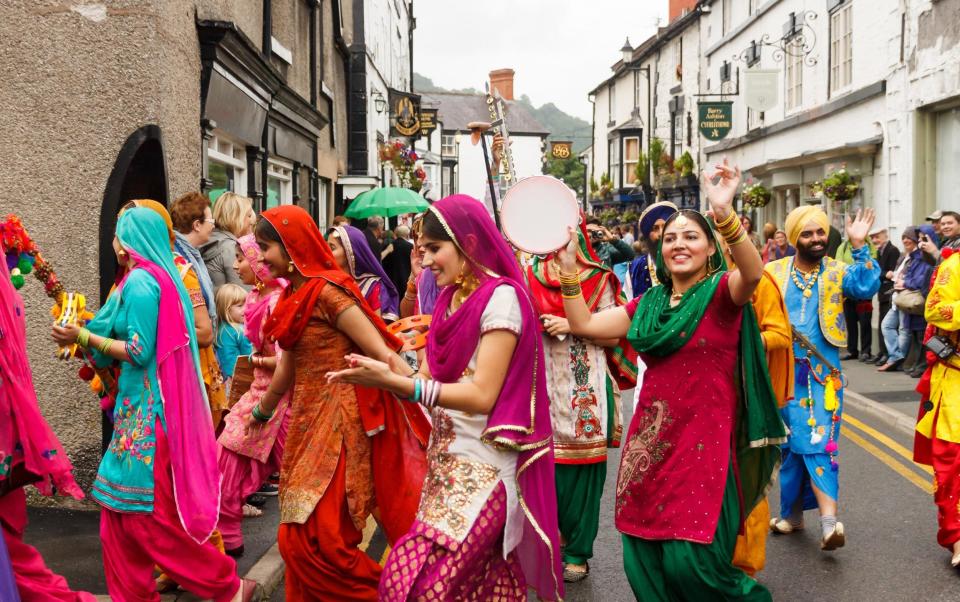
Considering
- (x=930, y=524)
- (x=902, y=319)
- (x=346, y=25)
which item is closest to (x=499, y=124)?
(x=930, y=524)

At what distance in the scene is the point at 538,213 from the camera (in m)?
4.34

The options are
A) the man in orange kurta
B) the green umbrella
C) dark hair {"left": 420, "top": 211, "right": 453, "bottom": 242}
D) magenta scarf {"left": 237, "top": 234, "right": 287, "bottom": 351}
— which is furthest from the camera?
the green umbrella

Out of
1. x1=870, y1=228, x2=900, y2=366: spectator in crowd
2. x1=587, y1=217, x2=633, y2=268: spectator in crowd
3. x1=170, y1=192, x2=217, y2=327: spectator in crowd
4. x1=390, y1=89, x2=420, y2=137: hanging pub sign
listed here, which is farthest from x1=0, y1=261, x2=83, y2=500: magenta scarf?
x1=390, y1=89, x2=420, y2=137: hanging pub sign

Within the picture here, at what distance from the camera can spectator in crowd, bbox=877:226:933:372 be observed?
40.9ft

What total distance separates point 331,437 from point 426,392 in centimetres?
109

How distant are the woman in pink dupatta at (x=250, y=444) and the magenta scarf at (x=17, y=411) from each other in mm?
1734

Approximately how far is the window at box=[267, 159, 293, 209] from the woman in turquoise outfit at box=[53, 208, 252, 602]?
354 inches

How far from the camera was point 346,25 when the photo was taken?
76.6 ft

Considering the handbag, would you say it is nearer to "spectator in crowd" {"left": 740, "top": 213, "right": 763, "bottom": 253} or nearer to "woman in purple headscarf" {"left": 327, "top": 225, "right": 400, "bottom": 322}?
"spectator in crowd" {"left": 740, "top": 213, "right": 763, "bottom": 253}

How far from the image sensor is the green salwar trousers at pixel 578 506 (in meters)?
5.88

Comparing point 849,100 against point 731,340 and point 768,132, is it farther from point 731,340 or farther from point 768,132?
point 731,340

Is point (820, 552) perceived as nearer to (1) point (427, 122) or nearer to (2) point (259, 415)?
(2) point (259, 415)

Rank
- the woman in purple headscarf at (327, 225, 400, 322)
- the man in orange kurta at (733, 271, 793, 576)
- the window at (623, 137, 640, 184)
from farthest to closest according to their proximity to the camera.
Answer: the window at (623, 137, 640, 184), the woman in purple headscarf at (327, 225, 400, 322), the man in orange kurta at (733, 271, 793, 576)

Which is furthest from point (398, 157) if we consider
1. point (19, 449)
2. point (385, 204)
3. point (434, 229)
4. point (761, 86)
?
point (434, 229)
